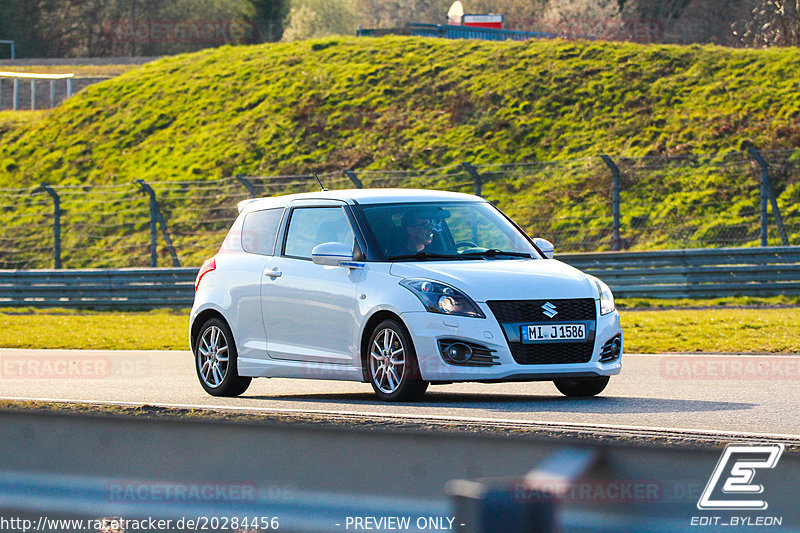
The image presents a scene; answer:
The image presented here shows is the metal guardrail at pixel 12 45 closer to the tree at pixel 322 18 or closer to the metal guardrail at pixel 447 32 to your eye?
the tree at pixel 322 18

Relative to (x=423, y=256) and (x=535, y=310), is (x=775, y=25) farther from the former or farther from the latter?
(x=535, y=310)

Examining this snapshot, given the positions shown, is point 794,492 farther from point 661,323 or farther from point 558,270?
point 661,323

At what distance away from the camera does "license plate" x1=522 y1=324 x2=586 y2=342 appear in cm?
886

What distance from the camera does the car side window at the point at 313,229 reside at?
10.1 metres

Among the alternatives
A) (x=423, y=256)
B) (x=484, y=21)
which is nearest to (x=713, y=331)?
(x=423, y=256)

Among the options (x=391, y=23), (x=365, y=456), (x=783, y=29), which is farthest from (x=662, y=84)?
(x=391, y=23)

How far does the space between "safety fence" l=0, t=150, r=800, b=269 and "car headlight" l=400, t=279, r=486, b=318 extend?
14.5 meters

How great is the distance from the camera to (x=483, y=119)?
37406 mm

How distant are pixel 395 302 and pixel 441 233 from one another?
42.3 inches

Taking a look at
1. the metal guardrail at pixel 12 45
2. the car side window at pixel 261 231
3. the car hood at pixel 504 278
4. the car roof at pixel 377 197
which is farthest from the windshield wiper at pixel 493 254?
the metal guardrail at pixel 12 45

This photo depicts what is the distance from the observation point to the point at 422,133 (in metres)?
37.4

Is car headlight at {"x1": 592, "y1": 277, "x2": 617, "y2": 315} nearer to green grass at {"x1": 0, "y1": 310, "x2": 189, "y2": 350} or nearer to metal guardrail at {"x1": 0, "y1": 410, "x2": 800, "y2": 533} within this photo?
metal guardrail at {"x1": 0, "y1": 410, "x2": 800, "y2": 533}

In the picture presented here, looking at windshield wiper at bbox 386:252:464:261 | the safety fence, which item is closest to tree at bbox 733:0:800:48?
the safety fence

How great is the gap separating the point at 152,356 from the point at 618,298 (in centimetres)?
944
